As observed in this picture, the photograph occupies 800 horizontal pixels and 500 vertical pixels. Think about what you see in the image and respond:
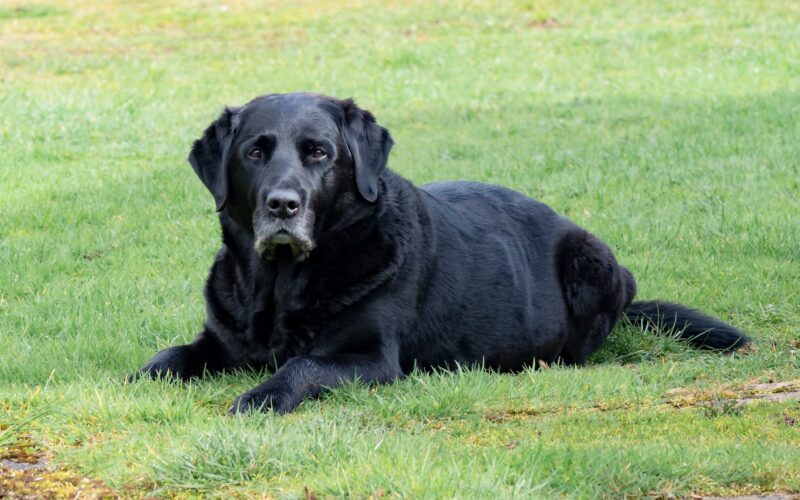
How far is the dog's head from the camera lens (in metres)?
5.47

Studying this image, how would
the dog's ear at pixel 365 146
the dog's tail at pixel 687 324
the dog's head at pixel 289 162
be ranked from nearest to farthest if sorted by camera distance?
1. the dog's head at pixel 289 162
2. the dog's ear at pixel 365 146
3. the dog's tail at pixel 687 324

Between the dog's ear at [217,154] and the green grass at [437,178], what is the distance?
1002 mm

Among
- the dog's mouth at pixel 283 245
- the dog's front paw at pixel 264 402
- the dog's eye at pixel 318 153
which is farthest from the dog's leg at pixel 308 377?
the dog's eye at pixel 318 153

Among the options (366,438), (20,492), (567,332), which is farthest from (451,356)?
(20,492)

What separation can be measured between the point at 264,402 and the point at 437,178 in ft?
20.5

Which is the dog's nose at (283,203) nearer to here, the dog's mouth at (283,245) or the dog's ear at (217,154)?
the dog's mouth at (283,245)

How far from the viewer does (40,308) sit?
23.4ft

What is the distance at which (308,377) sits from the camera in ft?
17.5

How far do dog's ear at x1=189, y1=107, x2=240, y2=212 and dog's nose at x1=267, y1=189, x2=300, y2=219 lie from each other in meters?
0.55

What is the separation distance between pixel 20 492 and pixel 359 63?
16093 mm

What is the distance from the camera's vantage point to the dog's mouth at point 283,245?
5.50 meters

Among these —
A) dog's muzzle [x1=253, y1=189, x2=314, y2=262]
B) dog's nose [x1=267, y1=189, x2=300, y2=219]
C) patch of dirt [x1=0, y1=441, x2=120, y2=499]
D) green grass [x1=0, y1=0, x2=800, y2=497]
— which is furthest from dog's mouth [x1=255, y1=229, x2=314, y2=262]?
patch of dirt [x1=0, y1=441, x2=120, y2=499]

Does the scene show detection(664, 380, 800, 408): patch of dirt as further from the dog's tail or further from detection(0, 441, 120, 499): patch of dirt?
detection(0, 441, 120, 499): patch of dirt

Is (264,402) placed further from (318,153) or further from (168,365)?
(318,153)
